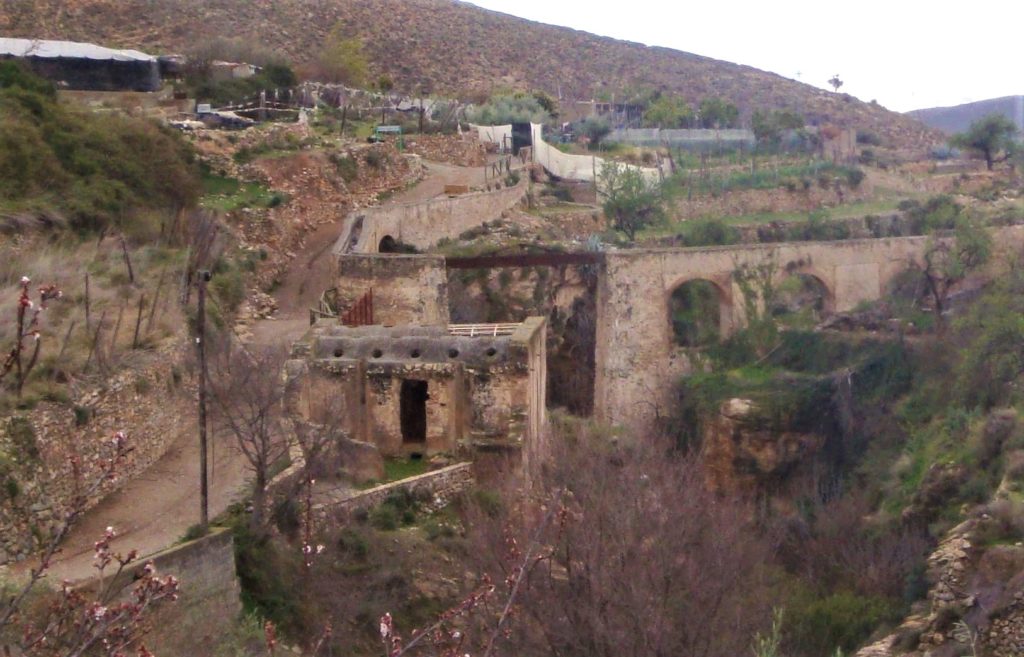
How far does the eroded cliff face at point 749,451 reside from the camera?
23.5m

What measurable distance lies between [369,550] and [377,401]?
2.89 m

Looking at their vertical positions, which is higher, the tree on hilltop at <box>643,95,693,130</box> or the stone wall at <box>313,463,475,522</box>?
the tree on hilltop at <box>643,95,693,130</box>

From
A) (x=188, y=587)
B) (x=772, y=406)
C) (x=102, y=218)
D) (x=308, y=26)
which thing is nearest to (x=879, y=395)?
(x=772, y=406)

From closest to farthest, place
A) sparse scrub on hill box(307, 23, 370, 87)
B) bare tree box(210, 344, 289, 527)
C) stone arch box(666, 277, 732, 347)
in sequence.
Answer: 1. bare tree box(210, 344, 289, 527)
2. stone arch box(666, 277, 732, 347)
3. sparse scrub on hill box(307, 23, 370, 87)

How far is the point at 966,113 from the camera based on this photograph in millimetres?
60531

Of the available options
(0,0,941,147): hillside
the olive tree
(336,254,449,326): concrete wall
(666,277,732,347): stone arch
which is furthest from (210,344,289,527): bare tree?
(0,0,941,147): hillside

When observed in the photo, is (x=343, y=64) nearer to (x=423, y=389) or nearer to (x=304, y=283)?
(x=304, y=283)

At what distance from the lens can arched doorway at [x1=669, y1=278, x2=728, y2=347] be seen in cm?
2703

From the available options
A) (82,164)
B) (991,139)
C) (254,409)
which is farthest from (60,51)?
(991,139)

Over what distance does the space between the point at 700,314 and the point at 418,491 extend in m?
14.8

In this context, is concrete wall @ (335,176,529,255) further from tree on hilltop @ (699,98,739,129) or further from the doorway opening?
tree on hilltop @ (699,98,739,129)

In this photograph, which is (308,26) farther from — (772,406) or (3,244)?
(3,244)

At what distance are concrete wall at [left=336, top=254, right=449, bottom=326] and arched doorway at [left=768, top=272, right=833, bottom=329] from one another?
8.76m

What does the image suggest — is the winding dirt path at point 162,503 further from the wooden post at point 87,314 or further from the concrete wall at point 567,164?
the concrete wall at point 567,164
